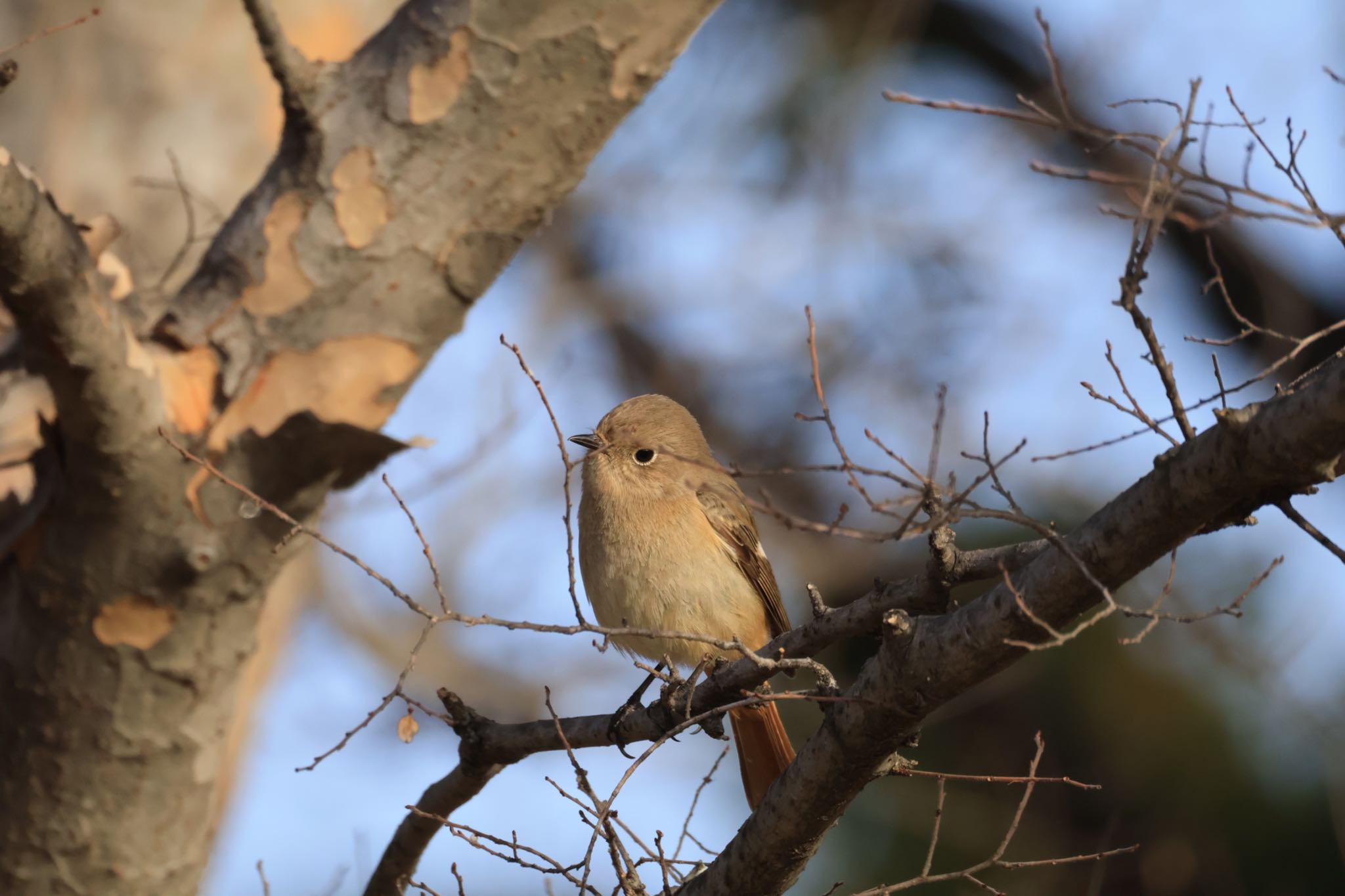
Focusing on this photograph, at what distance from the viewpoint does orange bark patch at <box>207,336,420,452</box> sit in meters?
3.44

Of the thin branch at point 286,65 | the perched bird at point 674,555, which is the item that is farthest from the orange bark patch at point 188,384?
the perched bird at point 674,555

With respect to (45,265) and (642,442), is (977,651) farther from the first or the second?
(642,442)

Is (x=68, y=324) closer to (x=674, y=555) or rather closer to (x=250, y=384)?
(x=250, y=384)

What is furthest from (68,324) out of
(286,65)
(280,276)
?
(286,65)

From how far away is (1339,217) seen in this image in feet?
6.41

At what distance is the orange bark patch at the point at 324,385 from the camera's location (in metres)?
3.44

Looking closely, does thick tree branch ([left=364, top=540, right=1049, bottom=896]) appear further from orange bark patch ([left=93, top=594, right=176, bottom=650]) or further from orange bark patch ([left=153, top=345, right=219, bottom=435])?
orange bark patch ([left=153, top=345, right=219, bottom=435])

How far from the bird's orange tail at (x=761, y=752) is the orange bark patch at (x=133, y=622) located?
2.04 m

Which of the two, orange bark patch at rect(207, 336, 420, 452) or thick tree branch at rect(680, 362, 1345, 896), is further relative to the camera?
orange bark patch at rect(207, 336, 420, 452)

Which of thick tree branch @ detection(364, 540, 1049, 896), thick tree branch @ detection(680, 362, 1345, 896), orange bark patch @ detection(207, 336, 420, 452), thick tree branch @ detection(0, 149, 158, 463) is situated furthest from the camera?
orange bark patch @ detection(207, 336, 420, 452)

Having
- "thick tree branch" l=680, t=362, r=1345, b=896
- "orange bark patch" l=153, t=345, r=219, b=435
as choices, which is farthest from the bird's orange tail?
"orange bark patch" l=153, t=345, r=219, b=435

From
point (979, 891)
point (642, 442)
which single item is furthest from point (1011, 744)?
point (642, 442)

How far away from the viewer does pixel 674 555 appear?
172 inches

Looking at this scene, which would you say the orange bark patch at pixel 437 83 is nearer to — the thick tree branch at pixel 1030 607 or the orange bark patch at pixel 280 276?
the orange bark patch at pixel 280 276
